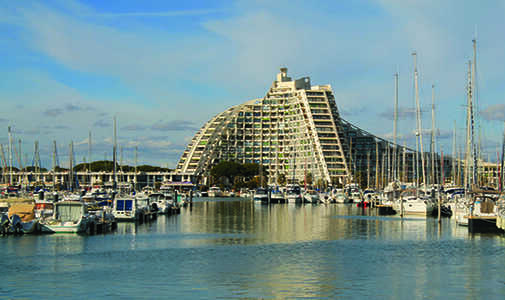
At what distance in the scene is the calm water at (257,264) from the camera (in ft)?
97.0

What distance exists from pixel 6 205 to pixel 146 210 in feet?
49.0

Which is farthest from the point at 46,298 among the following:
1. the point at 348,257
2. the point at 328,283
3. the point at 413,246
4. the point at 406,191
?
the point at 406,191

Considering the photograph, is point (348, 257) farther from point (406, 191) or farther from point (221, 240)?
point (406, 191)

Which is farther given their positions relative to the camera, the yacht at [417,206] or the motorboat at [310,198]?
the motorboat at [310,198]

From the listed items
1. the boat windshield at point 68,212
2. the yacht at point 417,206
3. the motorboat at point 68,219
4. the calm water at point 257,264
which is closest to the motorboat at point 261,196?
the yacht at point 417,206

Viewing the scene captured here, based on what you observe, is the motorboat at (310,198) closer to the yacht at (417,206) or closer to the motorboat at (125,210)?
the yacht at (417,206)

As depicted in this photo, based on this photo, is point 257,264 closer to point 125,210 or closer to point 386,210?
point 125,210

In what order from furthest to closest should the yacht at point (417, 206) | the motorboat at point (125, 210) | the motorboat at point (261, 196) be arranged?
the motorboat at point (261, 196) < the yacht at point (417, 206) < the motorboat at point (125, 210)

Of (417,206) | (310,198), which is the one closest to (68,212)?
(417,206)

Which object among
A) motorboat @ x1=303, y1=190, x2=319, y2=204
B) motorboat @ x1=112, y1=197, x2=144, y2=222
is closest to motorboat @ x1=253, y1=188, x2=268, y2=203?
motorboat @ x1=303, y1=190, x2=319, y2=204

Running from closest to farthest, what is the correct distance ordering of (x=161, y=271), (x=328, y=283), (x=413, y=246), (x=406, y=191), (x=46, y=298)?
(x=46, y=298), (x=328, y=283), (x=161, y=271), (x=413, y=246), (x=406, y=191)

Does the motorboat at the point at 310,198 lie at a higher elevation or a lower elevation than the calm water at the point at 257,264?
higher

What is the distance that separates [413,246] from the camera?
47.2 metres

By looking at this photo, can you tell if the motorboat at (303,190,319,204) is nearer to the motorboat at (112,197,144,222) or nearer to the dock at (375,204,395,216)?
the dock at (375,204,395,216)
